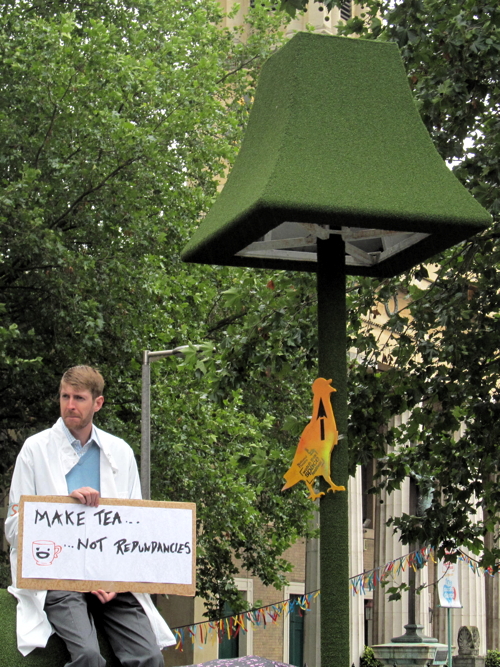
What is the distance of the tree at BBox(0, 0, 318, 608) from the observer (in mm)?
18672

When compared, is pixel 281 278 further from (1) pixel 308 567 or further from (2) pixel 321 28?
(2) pixel 321 28

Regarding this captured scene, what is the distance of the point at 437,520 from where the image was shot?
13.8 metres

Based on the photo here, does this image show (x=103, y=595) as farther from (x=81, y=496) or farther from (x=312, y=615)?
(x=312, y=615)

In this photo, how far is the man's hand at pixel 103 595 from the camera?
15.6 ft

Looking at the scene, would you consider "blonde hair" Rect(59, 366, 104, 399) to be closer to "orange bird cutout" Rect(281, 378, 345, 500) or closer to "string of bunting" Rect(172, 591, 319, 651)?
"orange bird cutout" Rect(281, 378, 345, 500)

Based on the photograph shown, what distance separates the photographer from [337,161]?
5.91 meters

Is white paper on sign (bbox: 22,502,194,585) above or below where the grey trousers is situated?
above

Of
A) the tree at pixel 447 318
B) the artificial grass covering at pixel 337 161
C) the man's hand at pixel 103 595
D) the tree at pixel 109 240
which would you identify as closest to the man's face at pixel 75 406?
the man's hand at pixel 103 595

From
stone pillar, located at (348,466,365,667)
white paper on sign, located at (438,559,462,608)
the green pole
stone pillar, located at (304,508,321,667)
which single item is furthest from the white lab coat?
stone pillar, located at (348,466,365,667)

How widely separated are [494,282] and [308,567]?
2391 cm

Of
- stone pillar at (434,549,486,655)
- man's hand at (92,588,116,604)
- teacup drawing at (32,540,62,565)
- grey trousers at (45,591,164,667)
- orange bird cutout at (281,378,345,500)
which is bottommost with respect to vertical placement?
stone pillar at (434,549,486,655)

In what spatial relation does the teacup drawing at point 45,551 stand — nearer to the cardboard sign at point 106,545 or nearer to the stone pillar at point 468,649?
the cardboard sign at point 106,545

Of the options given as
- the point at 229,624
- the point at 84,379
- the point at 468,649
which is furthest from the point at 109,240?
the point at 468,649

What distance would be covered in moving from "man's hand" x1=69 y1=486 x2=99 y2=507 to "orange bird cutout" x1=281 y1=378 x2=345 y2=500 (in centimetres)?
160
